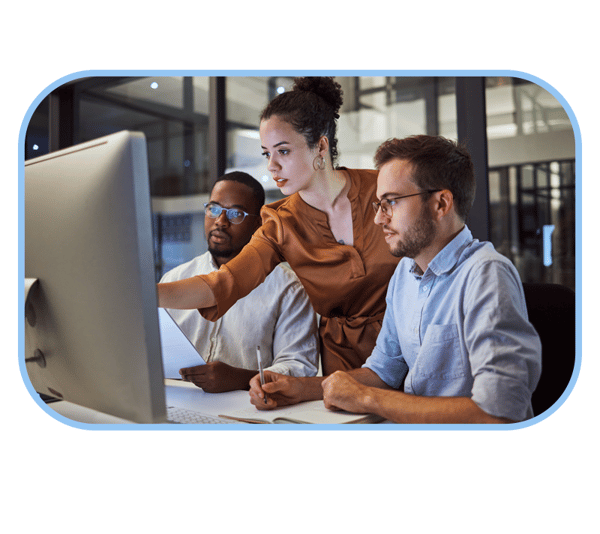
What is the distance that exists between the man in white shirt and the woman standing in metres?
0.04

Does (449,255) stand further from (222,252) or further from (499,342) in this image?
(222,252)

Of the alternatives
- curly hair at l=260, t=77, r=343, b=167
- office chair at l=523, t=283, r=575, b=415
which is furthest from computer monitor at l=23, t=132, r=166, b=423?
office chair at l=523, t=283, r=575, b=415

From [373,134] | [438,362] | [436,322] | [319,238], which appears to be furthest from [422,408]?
[373,134]

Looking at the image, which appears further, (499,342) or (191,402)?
(191,402)

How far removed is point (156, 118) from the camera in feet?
6.36

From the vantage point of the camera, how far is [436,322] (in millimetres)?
1600

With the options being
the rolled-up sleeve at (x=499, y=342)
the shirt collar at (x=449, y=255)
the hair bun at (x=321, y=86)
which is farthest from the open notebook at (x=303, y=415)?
the hair bun at (x=321, y=86)

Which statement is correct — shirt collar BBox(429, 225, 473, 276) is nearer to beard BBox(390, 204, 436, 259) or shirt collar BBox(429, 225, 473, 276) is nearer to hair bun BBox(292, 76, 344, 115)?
beard BBox(390, 204, 436, 259)

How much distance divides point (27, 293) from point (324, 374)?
951mm

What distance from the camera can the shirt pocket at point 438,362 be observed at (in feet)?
5.13

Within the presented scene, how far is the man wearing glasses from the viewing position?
1521 mm

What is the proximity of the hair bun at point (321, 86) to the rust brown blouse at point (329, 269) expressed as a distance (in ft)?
0.81

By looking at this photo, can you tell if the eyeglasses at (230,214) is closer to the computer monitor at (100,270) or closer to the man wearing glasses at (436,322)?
the man wearing glasses at (436,322)

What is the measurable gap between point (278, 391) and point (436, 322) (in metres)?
0.52
